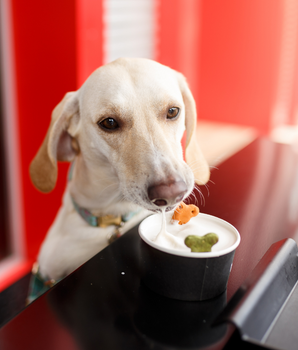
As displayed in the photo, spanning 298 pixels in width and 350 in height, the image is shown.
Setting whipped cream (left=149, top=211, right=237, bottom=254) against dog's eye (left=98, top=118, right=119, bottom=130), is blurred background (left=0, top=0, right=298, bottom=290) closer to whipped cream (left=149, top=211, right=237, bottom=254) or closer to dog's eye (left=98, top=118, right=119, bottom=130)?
dog's eye (left=98, top=118, right=119, bottom=130)

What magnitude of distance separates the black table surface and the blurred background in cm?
64

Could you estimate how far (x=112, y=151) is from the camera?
117cm

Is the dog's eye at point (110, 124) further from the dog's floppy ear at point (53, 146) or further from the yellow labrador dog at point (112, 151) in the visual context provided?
the dog's floppy ear at point (53, 146)

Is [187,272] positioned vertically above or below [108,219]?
above

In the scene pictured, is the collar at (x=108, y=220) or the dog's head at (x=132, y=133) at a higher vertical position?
the dog's head at (x=132, y=133)

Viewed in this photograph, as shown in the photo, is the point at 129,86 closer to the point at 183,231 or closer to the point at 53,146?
the point at 53,146

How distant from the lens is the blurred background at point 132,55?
214 cm

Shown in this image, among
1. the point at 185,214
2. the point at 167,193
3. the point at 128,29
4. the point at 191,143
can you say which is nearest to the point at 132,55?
the point at 128,29

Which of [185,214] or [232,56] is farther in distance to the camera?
[232,56]

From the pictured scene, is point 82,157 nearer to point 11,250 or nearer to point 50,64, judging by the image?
point 50,64

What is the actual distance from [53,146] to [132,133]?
32cm

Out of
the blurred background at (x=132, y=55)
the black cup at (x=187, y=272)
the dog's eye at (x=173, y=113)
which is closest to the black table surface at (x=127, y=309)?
the black cup at (x=187, y=272)

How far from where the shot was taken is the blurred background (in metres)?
2.14

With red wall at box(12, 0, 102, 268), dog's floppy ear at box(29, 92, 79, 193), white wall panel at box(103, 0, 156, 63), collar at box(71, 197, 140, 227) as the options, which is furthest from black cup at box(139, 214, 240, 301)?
white wall panel at box(103, 0, 156, 63)
